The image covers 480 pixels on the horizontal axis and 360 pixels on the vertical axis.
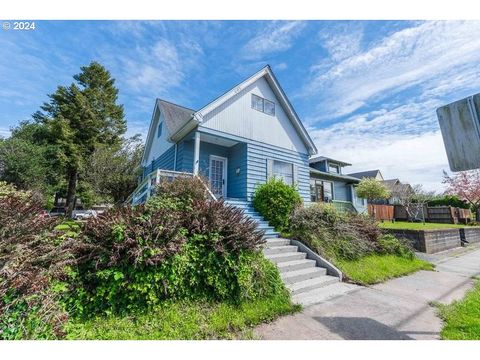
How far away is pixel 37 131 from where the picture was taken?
21.5 metres

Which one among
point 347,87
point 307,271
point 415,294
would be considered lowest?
point 415,294

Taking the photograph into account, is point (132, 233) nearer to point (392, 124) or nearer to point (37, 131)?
point (392, 124)

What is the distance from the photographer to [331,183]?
68.8 ft

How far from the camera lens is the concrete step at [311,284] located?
501 centimetres

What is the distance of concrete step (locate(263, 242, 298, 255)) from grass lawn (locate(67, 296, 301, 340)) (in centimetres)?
221

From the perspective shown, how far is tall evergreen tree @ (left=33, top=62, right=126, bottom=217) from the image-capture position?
787 inches

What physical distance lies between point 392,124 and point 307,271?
6992 mm

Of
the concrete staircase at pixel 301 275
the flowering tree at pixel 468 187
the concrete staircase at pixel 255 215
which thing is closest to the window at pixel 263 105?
the concrete staircase at pixel 255 215

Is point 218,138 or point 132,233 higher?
point 218,138

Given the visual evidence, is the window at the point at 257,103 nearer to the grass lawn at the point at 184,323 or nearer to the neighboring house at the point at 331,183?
the grass lawn at the point at 184,323
